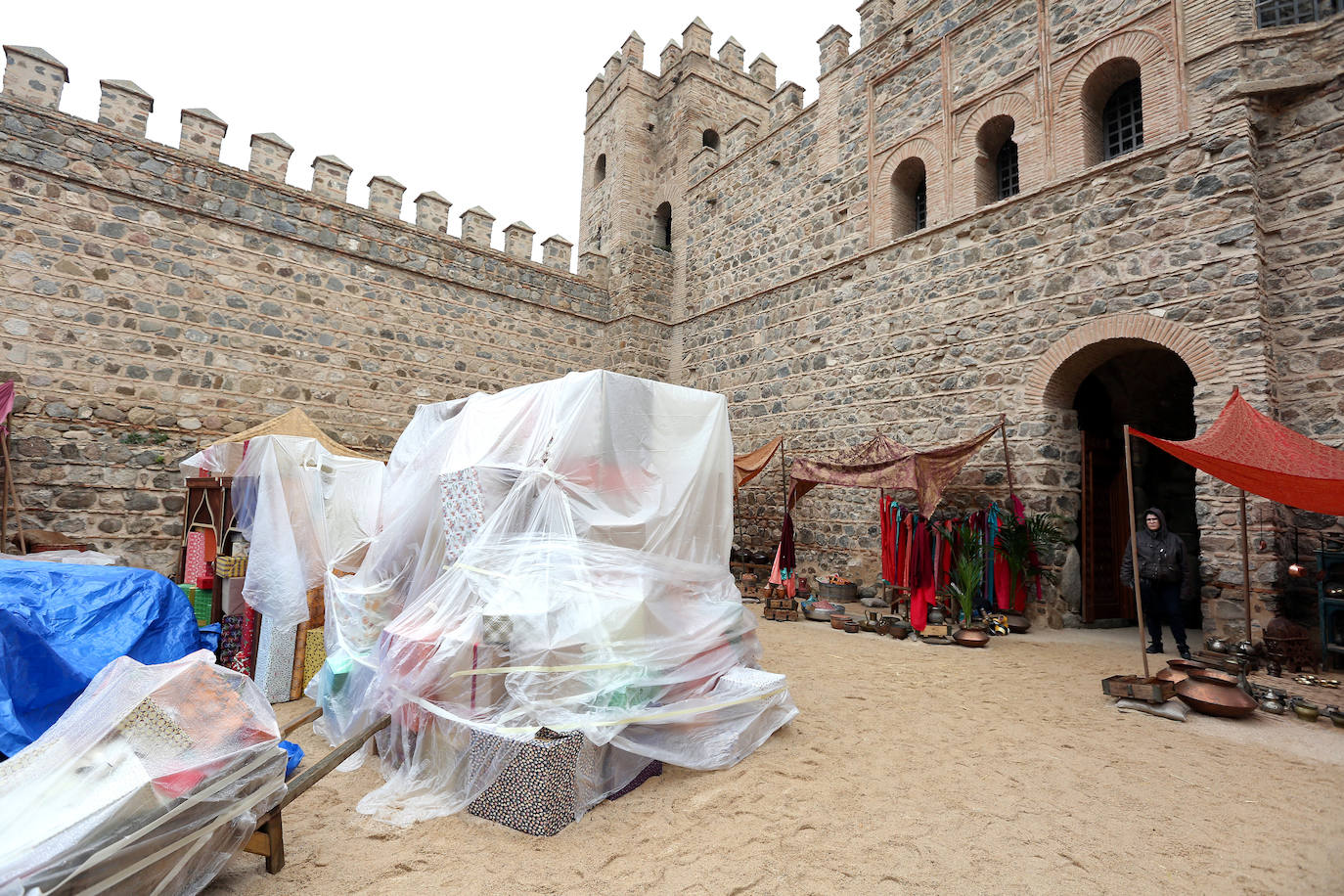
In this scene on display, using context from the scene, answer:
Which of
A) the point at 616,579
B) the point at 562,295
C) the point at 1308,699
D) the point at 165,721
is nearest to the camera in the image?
the point at 165,721

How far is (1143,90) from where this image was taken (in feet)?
18.8

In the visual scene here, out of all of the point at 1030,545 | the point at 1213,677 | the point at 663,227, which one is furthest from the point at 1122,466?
the point at 663,227

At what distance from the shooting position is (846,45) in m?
8.51

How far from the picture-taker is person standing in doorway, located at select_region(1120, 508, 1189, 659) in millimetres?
4977

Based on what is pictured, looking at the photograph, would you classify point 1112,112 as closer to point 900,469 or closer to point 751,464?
point 900,469

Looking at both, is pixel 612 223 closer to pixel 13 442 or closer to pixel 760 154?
pixel 760 154

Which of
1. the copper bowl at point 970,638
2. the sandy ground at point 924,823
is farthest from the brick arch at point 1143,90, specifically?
the sandy ground at point 924,823

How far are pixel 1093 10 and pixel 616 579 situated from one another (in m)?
7.13

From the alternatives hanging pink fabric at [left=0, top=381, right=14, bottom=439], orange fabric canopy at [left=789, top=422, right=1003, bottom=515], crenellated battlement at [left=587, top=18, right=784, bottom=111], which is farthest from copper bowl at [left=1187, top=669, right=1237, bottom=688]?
crenellated battlement at [left=587, top=18, right=784, bottom=111]

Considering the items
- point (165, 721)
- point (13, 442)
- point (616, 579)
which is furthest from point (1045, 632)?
point (13, 442)

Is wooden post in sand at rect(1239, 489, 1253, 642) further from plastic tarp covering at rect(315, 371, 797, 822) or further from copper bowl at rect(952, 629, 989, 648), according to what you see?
plastic tarp covering at rect(315, 371, 797, 822)

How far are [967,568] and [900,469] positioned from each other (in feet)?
3.58

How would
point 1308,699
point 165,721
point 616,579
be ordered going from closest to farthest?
point 165,721 → point 616,579 → point 1308,699

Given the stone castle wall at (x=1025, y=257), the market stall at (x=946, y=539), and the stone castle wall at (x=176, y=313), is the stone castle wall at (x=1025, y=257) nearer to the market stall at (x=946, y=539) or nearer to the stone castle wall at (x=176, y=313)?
the market stall at (x=946, y=539)
